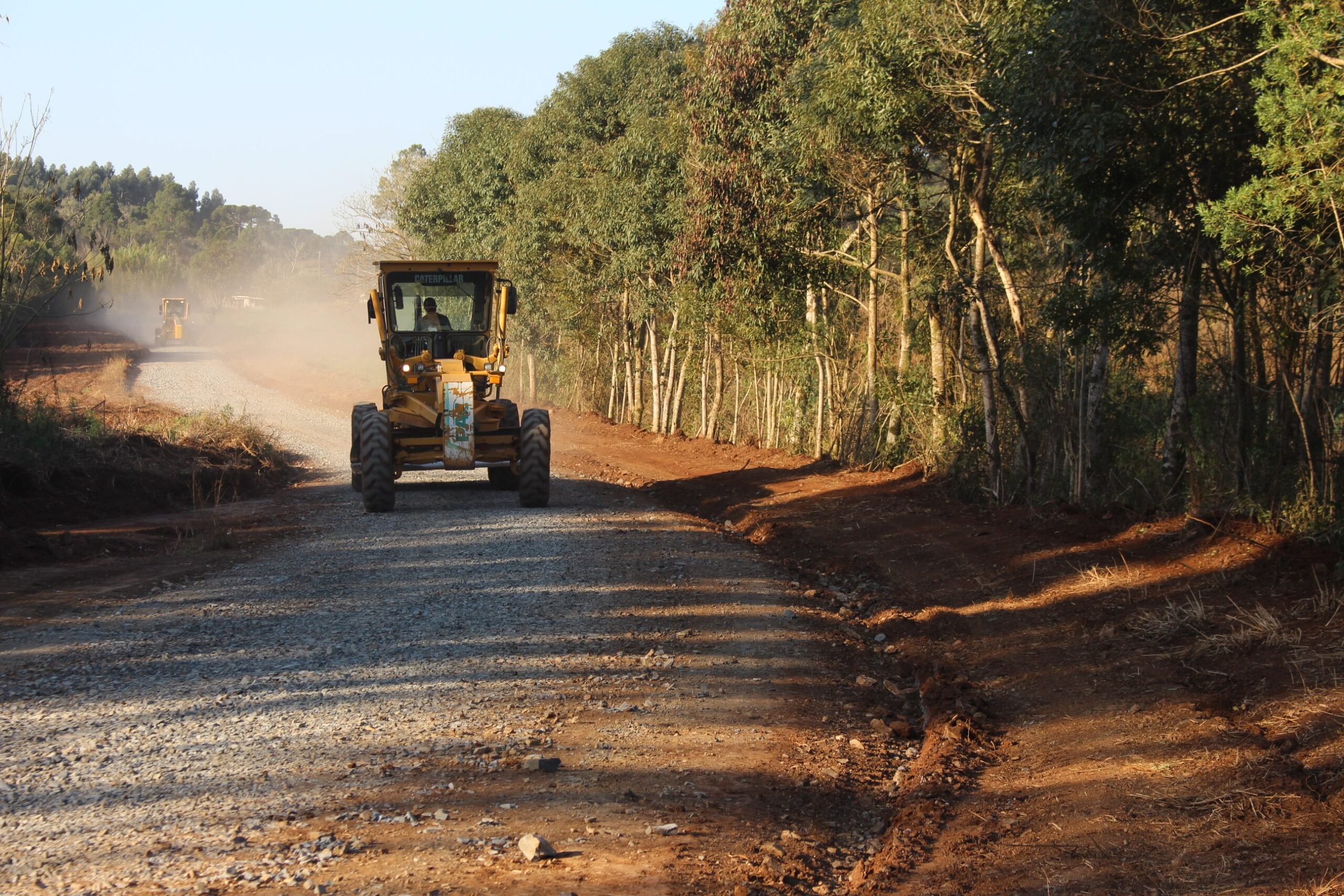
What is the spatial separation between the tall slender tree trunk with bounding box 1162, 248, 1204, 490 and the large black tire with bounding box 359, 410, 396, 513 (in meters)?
9.13

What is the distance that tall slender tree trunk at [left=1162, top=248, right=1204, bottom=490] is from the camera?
32.9 ft

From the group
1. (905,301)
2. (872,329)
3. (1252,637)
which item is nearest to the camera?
(1252,637)

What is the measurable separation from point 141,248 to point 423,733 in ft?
373

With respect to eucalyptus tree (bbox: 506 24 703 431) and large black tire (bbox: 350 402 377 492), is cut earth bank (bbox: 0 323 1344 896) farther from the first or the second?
eucalyptus tree (bbox: 506 24 703 431)

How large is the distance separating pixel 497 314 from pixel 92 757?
37.1 ft

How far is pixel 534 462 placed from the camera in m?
15.7

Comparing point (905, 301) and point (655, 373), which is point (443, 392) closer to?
point (905, 301)

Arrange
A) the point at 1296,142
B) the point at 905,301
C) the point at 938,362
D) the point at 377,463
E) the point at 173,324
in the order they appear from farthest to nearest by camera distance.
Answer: the point at 173,324
the point at 905,301
the point at 938,362
the point at 377,463
the point at 1296,142

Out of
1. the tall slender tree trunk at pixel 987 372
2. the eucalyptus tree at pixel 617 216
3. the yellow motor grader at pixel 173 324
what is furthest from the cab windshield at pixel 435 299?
the yellow motor grader at pixel 173 324

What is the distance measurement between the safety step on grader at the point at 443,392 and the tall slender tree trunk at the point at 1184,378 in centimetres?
779

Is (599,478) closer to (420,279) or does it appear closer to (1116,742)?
(420,279)

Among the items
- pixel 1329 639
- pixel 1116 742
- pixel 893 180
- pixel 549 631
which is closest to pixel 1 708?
pixel 549 631

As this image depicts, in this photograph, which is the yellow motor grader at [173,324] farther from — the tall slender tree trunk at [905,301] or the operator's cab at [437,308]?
the tall slender tree trunk at [905,301]

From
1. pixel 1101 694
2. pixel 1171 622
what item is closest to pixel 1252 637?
pixel 1171 622
